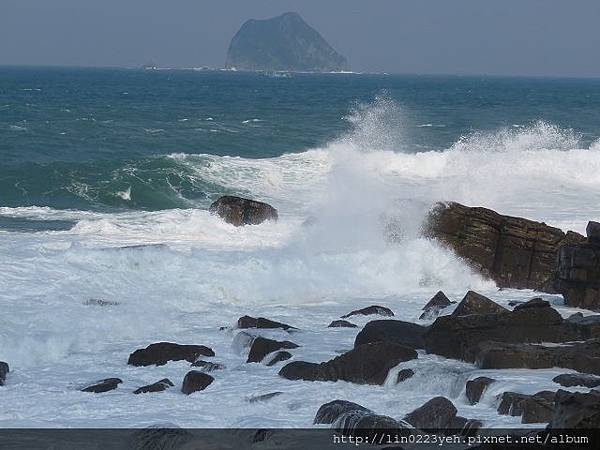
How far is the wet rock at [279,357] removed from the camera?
Result: 1371 centimetres

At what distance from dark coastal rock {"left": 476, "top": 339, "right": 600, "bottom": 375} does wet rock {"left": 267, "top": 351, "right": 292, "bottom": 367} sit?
2754 millimetres

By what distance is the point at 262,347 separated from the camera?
46.0ft

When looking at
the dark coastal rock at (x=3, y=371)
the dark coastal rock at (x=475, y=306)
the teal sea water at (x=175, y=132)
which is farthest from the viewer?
Answer: the teal sea water at (x=175, y=132)

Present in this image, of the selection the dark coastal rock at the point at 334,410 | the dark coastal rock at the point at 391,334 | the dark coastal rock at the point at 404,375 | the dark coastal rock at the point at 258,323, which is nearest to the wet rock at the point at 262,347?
the dark coastal rock at the point at 391,334

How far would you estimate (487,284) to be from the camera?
Result: 66.3ft

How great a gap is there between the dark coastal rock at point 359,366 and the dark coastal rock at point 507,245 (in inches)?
275

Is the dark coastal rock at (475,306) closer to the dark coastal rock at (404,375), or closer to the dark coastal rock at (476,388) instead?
the dark coastal rock at (404,375)

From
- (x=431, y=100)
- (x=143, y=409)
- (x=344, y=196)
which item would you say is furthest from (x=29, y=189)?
(x=431, y=100)

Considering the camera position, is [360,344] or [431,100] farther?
[431,100]

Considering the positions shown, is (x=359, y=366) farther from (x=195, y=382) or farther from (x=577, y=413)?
(x=577, y=413)

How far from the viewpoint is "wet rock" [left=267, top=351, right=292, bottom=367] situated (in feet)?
45.0

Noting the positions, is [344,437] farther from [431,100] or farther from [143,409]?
[431,100]

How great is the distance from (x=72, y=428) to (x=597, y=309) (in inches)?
383

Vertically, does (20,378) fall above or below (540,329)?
below
